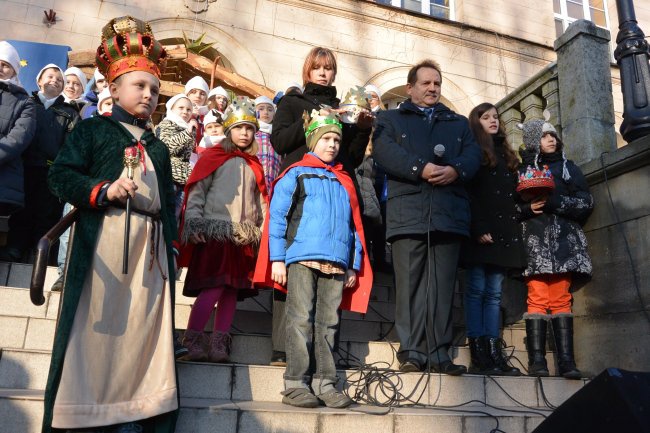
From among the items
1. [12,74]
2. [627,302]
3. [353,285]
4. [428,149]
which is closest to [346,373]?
[353,285]

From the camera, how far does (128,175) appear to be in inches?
123

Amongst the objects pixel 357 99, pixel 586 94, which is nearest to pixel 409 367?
pixel 357 99

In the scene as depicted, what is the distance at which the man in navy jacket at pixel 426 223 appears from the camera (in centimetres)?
431

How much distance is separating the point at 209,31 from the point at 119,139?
371 inches

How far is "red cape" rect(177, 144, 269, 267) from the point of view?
4.51m

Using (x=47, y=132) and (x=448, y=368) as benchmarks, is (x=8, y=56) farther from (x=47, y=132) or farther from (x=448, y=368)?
(x=448, y=368)

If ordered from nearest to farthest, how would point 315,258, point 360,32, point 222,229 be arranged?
point 315,258
point 222,229
point 360,32

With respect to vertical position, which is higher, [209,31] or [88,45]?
[209,31]

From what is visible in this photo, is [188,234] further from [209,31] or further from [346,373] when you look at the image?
[209,31]

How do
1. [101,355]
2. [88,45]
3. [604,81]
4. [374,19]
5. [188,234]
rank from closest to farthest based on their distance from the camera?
[101,355], [188,234], [604,81], [88,45], [374,19]

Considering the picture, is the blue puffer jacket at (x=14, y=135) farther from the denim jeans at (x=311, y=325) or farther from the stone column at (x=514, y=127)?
the stone column at (x=514, y=127)

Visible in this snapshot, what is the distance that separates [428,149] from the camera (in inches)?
185

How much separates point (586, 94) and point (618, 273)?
7.44ft

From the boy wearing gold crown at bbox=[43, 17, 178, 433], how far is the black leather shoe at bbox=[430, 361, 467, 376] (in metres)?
1.92
